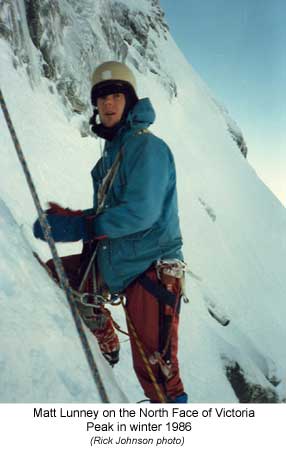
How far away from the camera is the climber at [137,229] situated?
200 centimetres

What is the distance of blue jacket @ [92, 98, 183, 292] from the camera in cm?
197

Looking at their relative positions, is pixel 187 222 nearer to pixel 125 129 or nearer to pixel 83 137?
pixel 83 137

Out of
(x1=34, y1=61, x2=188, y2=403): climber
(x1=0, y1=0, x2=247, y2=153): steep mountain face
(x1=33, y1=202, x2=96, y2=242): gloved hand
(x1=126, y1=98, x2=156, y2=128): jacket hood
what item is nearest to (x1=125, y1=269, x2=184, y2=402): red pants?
(x1=34, y1=61, x2=188, y2=403): climber

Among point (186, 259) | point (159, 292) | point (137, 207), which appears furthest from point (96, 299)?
point (186, 259)

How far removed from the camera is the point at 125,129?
2242 millimetres

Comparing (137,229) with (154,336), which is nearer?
(137,229)

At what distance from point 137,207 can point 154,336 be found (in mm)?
696

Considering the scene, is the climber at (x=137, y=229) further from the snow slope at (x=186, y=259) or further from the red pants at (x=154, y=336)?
the snow slope at (x=186, y=259)

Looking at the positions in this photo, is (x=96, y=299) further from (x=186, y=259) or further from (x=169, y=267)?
(x=186, y=259)

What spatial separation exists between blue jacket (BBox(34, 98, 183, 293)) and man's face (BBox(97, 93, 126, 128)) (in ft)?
0.33

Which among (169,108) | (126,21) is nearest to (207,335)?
(169,108)

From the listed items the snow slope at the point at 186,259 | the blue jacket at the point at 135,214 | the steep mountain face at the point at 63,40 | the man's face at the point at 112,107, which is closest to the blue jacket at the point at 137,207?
the blue jacket at the point at 135,214

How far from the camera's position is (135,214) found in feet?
6.43
